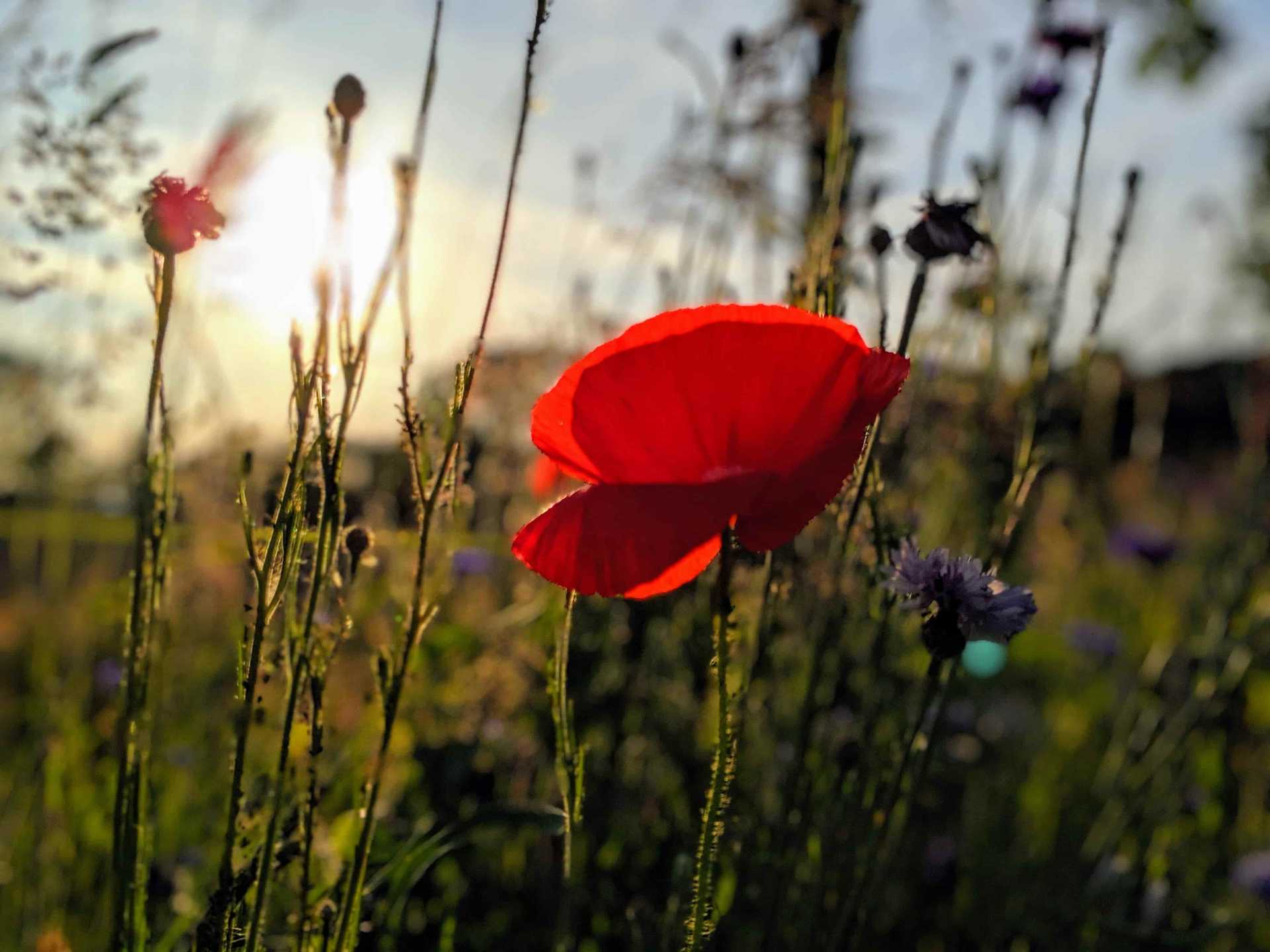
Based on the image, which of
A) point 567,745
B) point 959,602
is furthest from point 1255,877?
point 567,745

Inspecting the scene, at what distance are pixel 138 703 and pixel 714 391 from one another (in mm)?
455

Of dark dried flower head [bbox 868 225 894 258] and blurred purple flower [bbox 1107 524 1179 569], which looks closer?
dark dried flower head [bbox 868 225 894 258]

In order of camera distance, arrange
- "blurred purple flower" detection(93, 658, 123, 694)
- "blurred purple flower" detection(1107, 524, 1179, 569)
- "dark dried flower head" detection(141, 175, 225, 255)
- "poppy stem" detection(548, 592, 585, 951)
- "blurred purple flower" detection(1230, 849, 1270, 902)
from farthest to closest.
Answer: "blurred purple flower" detection(1107, 524, 1179, 569) → "blurred purple flower" detection(93, 658, 123, 694) → "blurred purple flower" detection(1230, 849, 1270, 902) → "poppy stem" detection(548, 592, 585, 951) → "dark dried flower head" detection(141, 175, 225, 255)

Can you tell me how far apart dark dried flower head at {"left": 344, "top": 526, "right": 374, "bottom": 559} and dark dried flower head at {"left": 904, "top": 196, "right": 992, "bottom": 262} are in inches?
19.6

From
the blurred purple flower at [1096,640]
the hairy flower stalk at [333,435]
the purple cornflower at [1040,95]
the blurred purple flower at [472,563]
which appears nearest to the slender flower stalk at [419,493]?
the hairy flower stalk at [333,435]

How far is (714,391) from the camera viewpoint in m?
0.72

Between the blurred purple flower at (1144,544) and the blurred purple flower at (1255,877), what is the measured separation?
5.17 ft

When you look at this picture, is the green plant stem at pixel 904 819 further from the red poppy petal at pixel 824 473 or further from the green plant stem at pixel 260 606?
the green plant stem at pixel 260 606

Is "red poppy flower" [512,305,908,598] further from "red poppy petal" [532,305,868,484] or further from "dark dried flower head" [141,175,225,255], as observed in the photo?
"dark dried flower head" [141,175,225,255]

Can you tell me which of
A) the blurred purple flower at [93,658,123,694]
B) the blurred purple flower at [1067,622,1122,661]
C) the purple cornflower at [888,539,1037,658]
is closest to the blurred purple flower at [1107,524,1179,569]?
the blurred purple flower at [1067,622,1122,661]

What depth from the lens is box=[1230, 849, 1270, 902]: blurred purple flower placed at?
205 centimetres

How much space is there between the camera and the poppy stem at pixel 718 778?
2.27 feet

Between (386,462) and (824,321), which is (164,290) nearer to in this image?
(824,321)

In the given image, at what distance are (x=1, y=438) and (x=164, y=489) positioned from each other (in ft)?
5.87
